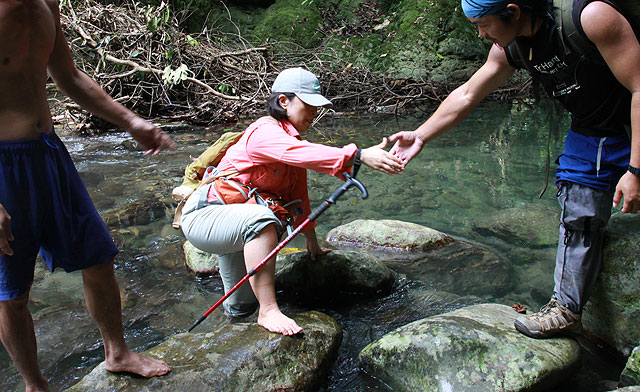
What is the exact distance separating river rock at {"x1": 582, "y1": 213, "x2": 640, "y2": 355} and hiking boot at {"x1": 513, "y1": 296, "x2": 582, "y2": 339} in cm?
19

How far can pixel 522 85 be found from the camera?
35.0 ft

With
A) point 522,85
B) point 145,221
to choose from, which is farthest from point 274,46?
point 145,221

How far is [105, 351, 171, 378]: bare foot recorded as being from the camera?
7.23 feet

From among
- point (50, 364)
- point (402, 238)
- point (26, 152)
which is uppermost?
point (26, 152)

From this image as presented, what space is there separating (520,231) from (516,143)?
3846 millimetres

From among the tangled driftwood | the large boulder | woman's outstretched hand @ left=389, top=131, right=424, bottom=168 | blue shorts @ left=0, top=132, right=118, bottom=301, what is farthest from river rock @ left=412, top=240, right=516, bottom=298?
the tangled driftwood

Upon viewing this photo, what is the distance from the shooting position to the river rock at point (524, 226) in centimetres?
424

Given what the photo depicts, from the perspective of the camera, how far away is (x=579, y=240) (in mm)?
2500

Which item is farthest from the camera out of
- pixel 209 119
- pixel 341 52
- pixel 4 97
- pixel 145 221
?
pixel 341 52

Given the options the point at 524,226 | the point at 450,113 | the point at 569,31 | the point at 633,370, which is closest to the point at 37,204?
the point at 450,113

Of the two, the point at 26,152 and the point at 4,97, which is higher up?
the point at 4,97

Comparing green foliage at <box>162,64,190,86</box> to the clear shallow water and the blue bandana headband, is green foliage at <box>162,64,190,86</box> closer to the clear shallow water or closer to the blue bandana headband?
the clear shallow water

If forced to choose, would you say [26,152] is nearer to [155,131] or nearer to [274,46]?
[155,131]

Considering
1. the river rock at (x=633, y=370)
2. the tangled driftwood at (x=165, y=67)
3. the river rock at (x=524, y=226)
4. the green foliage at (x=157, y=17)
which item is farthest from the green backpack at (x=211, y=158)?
the green foliage at (x=157, y=17)
